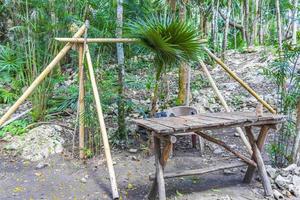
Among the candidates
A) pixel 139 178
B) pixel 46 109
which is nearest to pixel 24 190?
pixel 139 178

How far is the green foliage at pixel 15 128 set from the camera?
462 centimetres

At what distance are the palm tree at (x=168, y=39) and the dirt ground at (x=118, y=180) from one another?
4.27ft

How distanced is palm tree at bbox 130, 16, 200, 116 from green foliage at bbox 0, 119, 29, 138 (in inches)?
84.7

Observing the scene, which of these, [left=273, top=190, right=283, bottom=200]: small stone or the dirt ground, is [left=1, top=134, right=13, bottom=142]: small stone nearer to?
the dirt ground

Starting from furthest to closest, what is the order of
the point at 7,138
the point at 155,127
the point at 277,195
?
the point at 7,138
the point at 277,195
the point at 155,127

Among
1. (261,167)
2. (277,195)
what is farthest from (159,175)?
(277,195)

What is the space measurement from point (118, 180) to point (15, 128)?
75.8 inches

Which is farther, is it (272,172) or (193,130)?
(272,172)

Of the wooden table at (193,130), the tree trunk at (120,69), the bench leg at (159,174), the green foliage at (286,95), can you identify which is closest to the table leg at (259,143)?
the wooden table at (193,130)

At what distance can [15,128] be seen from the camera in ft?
15.4

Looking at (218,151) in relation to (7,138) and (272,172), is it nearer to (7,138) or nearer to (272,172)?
(272,172)

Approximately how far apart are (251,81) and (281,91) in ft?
11.9

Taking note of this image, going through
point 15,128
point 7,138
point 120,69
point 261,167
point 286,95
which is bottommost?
point 261,167

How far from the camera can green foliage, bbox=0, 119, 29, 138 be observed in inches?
182
